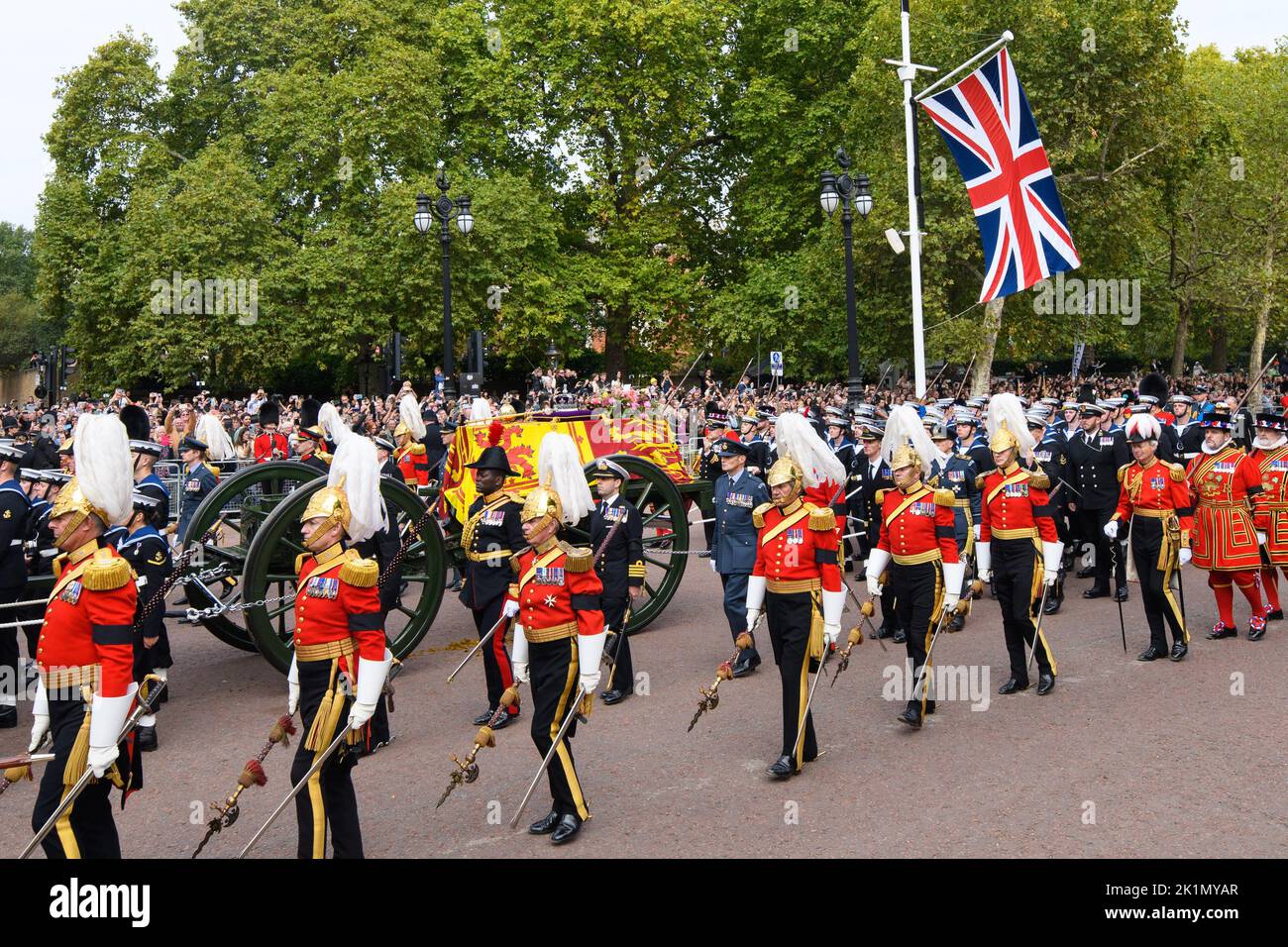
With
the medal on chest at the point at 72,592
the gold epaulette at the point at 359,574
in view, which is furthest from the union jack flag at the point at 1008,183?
the medal on chest at the point at 72,592

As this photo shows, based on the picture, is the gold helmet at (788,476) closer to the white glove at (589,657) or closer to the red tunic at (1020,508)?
the white glove at (589,657)

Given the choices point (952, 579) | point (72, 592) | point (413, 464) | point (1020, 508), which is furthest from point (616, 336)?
point (72, 592)

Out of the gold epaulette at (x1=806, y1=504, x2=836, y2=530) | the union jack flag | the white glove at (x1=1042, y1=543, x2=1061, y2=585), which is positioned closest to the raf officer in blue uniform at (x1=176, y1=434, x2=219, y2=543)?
the gold epaulette at (x1=806, y1=504, x2=836, y2=530)

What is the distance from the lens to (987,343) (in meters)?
27.7

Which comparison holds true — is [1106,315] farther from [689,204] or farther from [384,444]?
[384,444]

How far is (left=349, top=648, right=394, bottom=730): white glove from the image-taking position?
4938 millimetres

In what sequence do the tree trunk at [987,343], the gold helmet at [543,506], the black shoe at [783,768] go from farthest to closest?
the tree trunk at [987,343]
the black shoe at [783,768]
the gold helmet at [543,506]

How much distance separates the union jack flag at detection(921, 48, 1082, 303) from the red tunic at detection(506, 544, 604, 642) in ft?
37.0

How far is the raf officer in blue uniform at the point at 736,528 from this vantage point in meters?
8.94

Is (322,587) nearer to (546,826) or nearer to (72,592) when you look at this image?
(72,592)

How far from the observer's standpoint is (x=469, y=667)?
934 cm

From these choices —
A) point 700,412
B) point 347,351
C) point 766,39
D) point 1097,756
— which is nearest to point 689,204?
point 766,39

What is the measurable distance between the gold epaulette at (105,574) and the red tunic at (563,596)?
1909 millimetres
